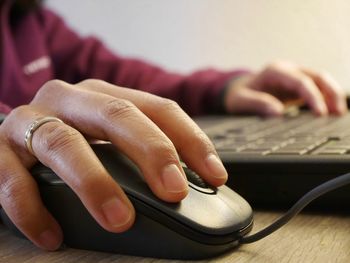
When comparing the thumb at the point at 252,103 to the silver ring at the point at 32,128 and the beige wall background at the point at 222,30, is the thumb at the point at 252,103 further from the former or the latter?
the silver ring at the point at 32,128

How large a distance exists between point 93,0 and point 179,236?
1.23 m

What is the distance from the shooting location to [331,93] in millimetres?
880

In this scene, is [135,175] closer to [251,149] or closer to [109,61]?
[251,149]

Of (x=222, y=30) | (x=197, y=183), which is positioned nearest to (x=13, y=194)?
(x=197, y=183)

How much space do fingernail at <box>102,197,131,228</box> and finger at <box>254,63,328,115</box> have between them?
0.57m

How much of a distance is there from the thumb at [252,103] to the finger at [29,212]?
55 cm

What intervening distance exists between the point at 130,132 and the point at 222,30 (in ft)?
3.38

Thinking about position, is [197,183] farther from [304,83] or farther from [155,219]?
[304,83]

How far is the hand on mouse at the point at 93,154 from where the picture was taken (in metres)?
0.32

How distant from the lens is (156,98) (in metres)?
0.39

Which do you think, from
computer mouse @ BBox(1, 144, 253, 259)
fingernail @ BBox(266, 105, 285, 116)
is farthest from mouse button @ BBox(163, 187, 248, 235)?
fingernail @ BBox(266, 105, 285, 116)

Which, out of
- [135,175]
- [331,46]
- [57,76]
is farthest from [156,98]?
[331,46]

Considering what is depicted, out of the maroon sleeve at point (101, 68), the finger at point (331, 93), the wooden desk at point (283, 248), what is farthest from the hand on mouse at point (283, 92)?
the wooden desk at point (283, 248)

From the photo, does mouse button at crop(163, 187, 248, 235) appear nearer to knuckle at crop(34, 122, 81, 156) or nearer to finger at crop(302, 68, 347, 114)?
knuckle at crop(34, 122, 81, 156)
